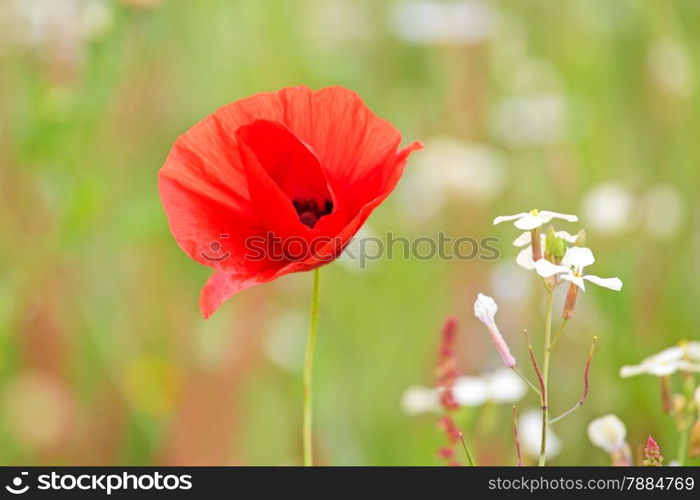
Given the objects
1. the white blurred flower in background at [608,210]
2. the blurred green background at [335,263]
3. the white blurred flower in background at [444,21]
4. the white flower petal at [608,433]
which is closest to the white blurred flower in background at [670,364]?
the white flower petal at [608,433]

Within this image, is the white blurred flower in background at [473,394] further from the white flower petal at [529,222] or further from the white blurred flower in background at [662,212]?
the white blurred flower in background at [662,212]

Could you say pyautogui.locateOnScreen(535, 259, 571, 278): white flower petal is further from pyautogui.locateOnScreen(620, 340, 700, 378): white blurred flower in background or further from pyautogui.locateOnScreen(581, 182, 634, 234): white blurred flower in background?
pyautogui.locateOnScreen(581, 182, 634, 234): white blurred flower in background

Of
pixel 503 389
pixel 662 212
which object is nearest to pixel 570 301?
pixel 503 389

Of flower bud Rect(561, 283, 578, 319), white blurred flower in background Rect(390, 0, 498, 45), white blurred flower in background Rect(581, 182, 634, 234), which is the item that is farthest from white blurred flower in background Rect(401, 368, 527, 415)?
white blurred flower in background Rect(390, 0, 498, 45)

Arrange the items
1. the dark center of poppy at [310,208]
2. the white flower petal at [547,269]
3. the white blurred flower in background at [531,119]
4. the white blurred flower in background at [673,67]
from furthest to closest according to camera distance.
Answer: the white blurred flower in background at [531,119], the white blurred flower in background at [673,67], the dark center of poppy at [310,208], the white flower petal at [547,269]

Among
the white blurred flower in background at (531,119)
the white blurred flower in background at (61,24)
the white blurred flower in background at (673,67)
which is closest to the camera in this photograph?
the white blurred flower in background at (61,24)
